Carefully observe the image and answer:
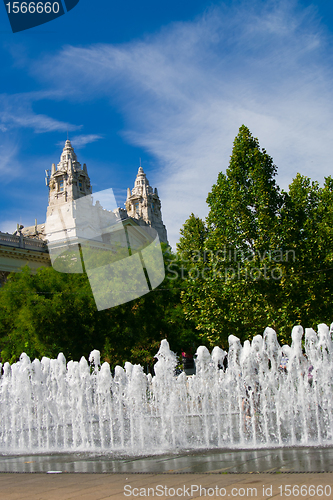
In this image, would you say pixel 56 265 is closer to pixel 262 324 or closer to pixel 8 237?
pixel 8 237

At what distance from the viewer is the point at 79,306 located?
23109 mm

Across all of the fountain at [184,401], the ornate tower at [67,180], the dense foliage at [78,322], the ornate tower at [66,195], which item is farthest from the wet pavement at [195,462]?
the ornate tower at [67,180]

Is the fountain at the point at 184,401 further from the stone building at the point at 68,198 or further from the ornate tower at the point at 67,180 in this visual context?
the ornate tower at the point at 67,180

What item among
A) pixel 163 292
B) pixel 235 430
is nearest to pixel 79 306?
pixel 163 292

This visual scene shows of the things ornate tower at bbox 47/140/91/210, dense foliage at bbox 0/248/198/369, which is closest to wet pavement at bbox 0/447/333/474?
dense foliage at bbox 0/248/198/369

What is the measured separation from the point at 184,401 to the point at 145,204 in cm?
5819

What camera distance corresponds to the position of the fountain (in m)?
8.82

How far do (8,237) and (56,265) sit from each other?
10.6m

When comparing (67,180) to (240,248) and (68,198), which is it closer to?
(68,198)

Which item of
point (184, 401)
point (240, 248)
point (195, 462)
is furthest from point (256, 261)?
point (195, 462)

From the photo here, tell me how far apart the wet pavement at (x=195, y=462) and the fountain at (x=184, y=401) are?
668mm

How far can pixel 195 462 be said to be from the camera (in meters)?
7.01

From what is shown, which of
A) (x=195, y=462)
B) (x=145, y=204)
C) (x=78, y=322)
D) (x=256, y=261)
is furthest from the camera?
(x=145, y=204)

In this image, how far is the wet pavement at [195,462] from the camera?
6.19 meters
